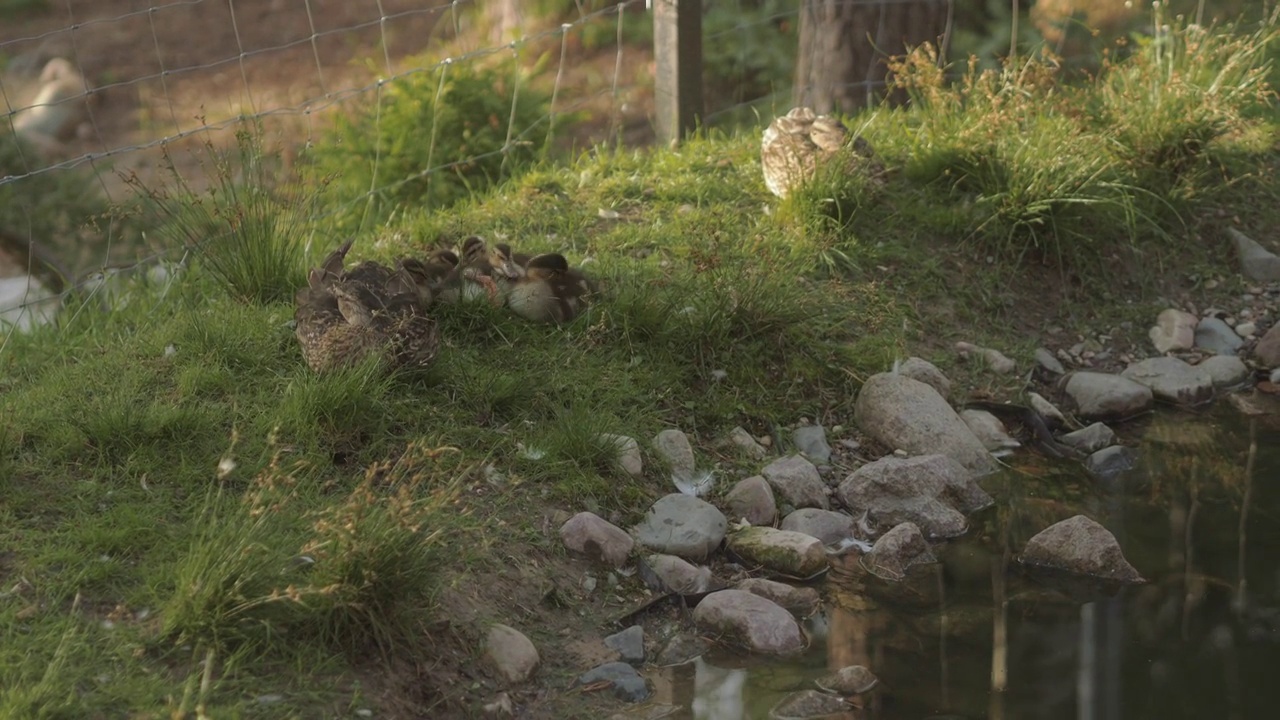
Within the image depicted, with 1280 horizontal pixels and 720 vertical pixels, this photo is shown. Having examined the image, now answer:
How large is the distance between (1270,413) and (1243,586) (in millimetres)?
1617

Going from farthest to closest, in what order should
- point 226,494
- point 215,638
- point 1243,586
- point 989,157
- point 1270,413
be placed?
1. point 989,157
2. point 1270,413
3. point 1243,586
4. point 226,494
5. point 215,638

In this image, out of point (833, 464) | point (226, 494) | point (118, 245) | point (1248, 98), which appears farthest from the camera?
point (118, 245)

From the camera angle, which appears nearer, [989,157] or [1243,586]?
[1243,586]

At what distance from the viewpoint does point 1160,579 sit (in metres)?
4.61

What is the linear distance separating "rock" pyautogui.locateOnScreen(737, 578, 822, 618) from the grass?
50 centimetres

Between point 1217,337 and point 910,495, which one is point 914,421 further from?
point 1217,337

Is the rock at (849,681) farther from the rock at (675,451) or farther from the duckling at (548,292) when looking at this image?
the duckling at (548,292)

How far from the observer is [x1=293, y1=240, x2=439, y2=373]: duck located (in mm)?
4625

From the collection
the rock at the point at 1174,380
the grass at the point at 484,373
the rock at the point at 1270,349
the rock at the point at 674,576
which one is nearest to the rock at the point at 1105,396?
the rock at the point at 1174,380

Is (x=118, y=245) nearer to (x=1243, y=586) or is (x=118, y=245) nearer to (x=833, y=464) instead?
(x=833, y=464)

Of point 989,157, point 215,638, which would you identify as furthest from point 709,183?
point 215,638

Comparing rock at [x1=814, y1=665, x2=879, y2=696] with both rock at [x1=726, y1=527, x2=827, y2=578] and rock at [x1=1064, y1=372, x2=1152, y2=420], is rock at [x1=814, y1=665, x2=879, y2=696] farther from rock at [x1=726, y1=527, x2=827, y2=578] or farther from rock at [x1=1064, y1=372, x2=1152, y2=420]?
rock at [x1=1064, y1=372, x2=1152, y2=420]

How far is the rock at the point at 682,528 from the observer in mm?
4559

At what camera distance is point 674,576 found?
4391mm
